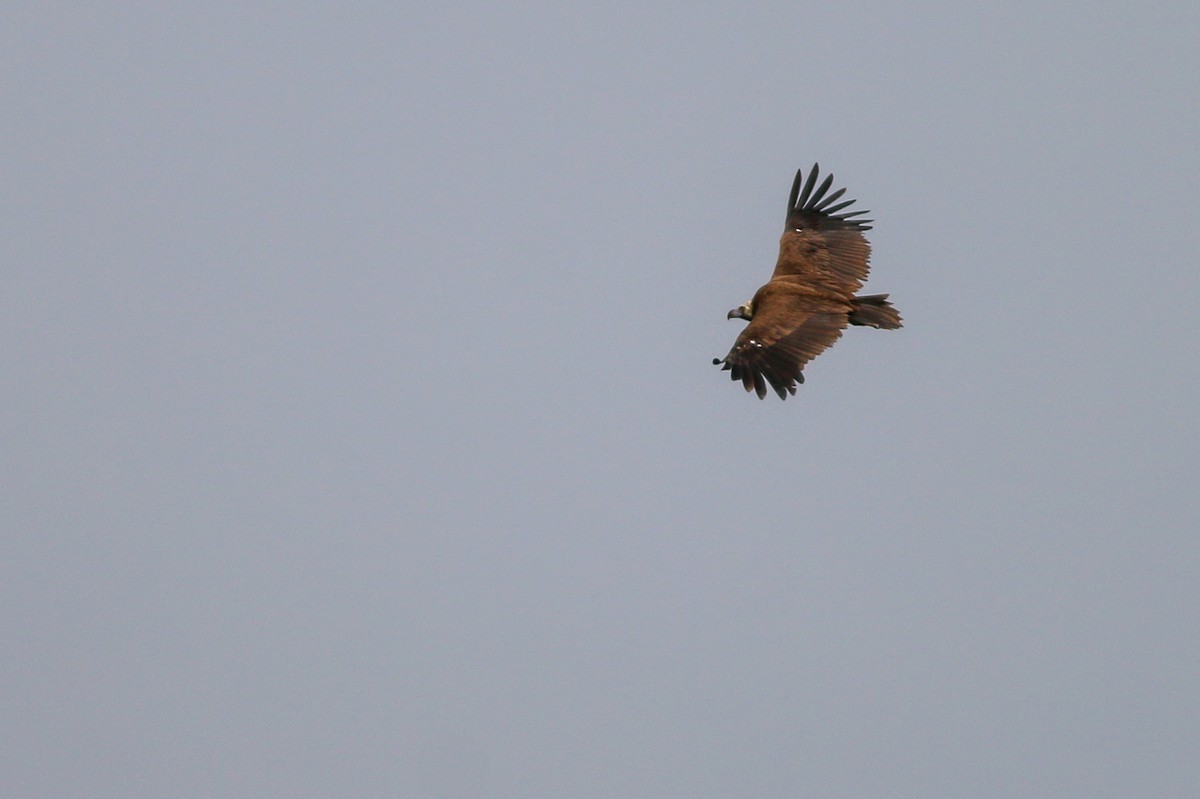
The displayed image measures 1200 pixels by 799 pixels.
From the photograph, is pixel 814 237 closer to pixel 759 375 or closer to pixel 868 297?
pixel 868 297

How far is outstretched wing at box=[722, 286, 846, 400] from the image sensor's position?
28.5 meters

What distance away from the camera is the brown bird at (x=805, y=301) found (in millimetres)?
28812

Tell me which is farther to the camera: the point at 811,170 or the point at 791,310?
the point at 811,170

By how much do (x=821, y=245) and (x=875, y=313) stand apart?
7.10ft

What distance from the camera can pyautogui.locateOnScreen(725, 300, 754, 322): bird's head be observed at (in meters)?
31.0

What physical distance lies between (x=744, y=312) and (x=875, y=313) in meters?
2.40

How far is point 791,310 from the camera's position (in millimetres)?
30109

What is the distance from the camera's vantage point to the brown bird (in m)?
28.8

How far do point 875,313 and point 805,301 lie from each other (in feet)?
4.08

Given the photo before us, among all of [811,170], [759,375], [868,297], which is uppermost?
[811,170]

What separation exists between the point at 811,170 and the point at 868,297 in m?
3.14

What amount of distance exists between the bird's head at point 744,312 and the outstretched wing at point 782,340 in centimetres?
24

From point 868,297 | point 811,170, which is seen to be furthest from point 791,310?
point 811,170

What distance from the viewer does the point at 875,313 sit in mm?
30219
